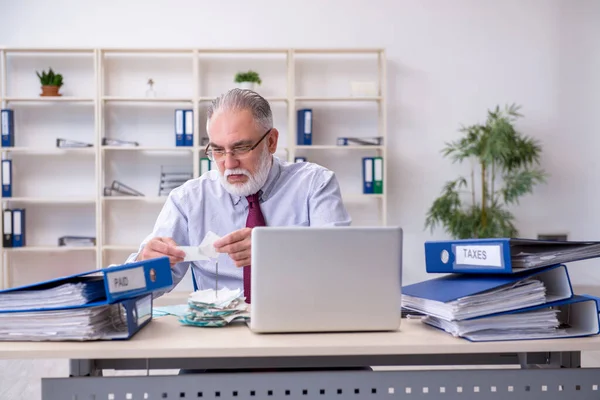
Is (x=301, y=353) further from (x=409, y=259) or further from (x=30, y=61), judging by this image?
(x=30, y=61)

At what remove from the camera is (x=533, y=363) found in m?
1.46

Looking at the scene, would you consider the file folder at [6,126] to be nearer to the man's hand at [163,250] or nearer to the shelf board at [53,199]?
the shelf board at [53,199]

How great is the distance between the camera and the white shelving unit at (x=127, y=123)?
209 inches

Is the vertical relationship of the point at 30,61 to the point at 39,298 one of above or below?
above

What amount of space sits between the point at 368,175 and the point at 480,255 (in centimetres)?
376

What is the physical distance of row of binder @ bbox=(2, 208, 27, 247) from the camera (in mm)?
5098

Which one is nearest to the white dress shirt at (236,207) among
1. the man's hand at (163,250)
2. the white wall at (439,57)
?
the man's hand at (163,250)

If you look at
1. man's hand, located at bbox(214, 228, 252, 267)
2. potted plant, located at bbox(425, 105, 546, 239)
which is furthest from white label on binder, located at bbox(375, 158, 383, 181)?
man's hand, located at bbox(214, 228, 252, 267)

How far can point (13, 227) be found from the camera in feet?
16.8

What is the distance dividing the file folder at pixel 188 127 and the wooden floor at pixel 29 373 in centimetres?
192

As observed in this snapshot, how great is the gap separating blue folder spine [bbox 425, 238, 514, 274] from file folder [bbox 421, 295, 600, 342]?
95 millimetres

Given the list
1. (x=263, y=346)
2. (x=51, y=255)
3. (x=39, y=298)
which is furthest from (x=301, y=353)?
(x=51, y=255)

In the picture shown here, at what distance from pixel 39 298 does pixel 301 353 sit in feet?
1.69

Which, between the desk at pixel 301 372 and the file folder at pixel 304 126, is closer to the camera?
the desk at pixel 301 372
